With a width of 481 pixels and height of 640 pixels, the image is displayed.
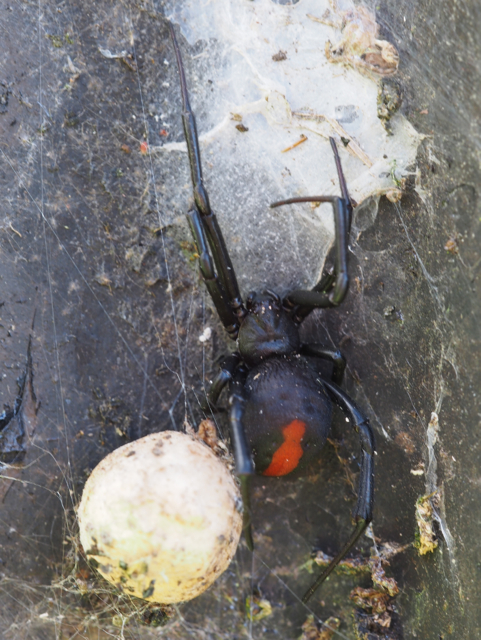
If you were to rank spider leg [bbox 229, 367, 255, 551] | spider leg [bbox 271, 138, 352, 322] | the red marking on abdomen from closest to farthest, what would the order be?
1. spider leg [bbox 229, 367, 255, 551]
2. spider leg [bbox 271, 138, 352, 322]
3. the red marking on abdomen

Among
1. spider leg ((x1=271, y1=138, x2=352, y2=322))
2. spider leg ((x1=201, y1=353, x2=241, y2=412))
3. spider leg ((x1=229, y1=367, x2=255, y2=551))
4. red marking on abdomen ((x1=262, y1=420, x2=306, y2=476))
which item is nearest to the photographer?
spider leg ((x1=229, y1=367, x2=255, y2=551))

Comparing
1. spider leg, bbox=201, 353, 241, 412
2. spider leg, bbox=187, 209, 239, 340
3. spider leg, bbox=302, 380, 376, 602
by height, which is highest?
spider leg, bbox=187, 209, 239, 340

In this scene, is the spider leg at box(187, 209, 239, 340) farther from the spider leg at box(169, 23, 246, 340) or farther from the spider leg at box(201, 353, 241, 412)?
the spider leg at box(201, 353, 241, 412)

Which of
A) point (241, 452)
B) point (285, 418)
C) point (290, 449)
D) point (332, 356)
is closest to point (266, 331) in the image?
point (332, 356)

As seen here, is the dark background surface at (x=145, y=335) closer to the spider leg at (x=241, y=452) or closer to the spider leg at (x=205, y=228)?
the spider leg at (x=205, y=228)

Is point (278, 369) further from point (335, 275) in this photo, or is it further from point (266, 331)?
point (335, 275)

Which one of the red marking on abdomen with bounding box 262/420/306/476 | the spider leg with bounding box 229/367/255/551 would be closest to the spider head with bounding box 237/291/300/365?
the spider leg with bounding box 229/367/255/551

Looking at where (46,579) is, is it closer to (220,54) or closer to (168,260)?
(168,260)

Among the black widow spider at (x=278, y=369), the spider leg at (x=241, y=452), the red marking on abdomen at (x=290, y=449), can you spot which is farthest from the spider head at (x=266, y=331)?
the red marking on abdomen at (x=290, y=449)
